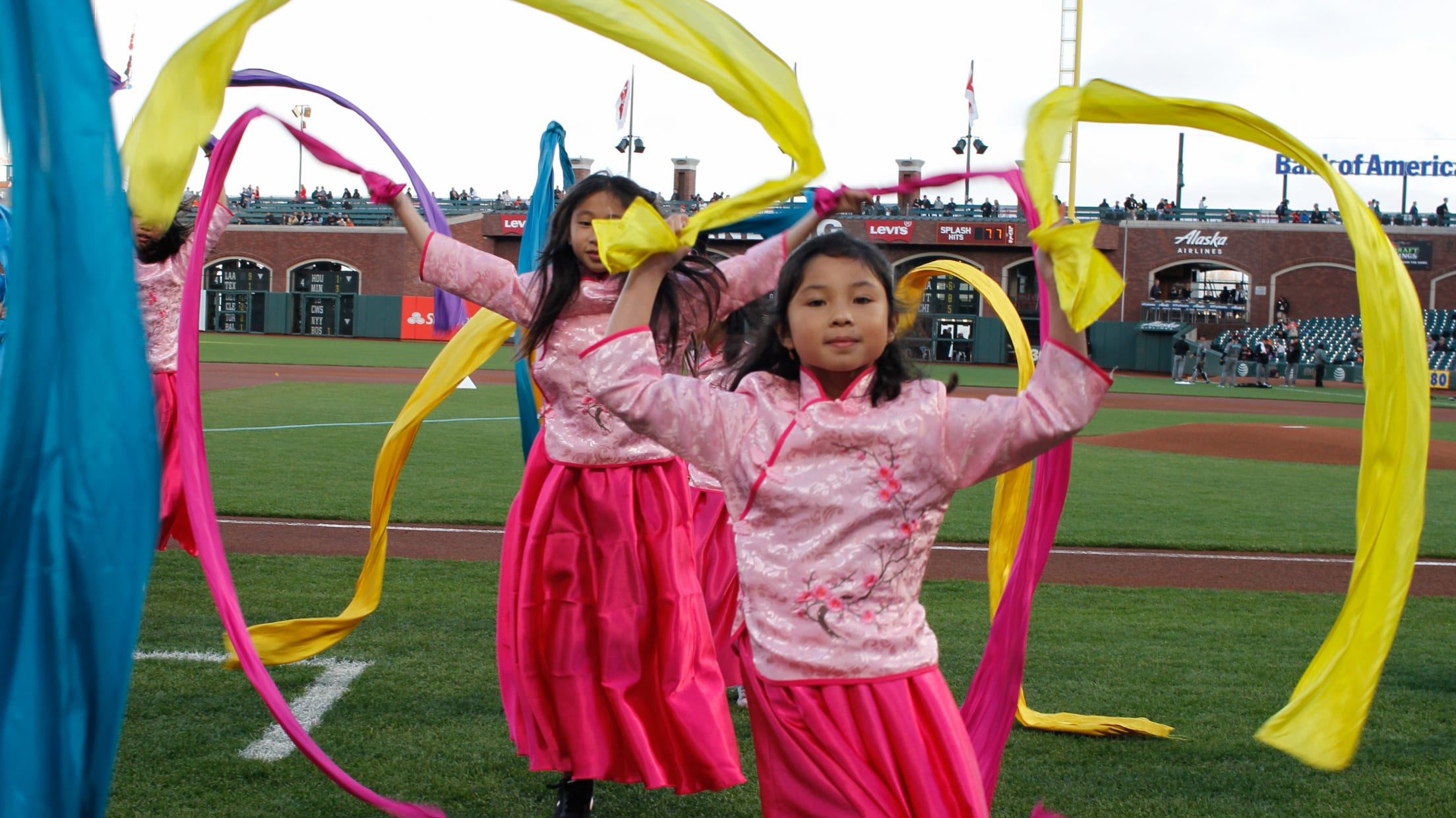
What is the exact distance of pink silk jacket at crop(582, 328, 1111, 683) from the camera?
2463mm

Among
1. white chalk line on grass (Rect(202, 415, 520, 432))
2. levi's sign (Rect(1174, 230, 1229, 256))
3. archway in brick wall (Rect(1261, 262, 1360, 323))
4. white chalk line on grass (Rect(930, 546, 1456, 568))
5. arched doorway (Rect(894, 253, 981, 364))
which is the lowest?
white chalk line on grass (Rect(930, 546, 1456, 568))

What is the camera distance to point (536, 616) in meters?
3.85

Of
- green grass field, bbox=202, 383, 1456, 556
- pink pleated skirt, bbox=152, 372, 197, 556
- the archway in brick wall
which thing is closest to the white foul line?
green grass field, bbox=202, 383, 1456, 556

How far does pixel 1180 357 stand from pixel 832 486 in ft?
118

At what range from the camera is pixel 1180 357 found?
118 ft

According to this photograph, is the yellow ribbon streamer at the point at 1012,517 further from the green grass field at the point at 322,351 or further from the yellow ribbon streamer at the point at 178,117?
the green grass field at the point at 322,351

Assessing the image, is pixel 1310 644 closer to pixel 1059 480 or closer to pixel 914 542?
pixel 1059 480

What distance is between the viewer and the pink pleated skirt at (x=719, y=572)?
196 inches

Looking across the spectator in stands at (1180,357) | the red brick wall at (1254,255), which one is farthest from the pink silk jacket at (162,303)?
the red brick wall at (1254,255)

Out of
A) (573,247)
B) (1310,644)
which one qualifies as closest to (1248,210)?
(1310,644)

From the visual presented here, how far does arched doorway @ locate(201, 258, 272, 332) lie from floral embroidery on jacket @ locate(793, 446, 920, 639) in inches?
2046

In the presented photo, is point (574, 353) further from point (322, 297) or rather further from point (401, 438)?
point (322, 297)

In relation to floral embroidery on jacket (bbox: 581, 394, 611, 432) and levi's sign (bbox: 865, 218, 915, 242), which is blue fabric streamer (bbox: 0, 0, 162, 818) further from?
levi's sign (bbox: 865, 218, 915, 242)

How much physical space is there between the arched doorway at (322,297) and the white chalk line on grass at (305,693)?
4657 centimetres
